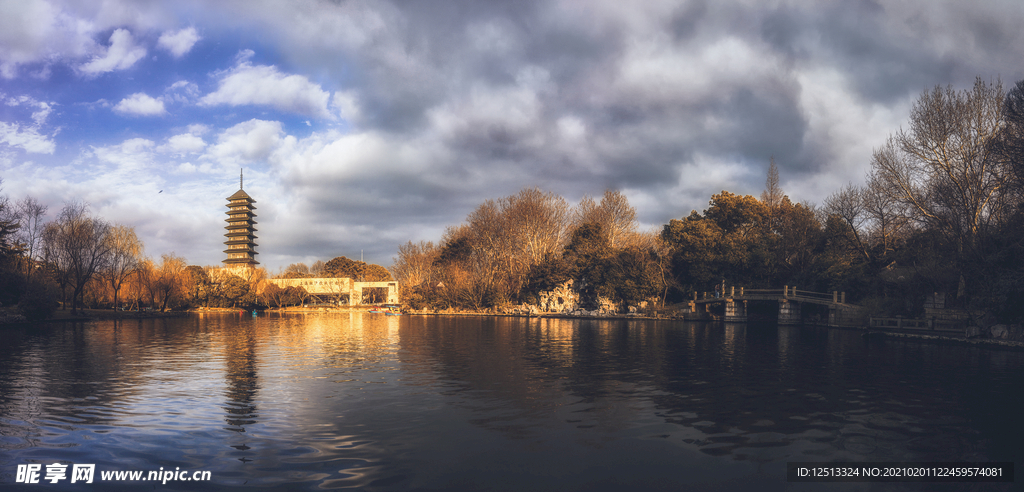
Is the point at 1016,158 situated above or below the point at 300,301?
above

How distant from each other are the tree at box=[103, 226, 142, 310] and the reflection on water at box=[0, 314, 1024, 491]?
50.7m

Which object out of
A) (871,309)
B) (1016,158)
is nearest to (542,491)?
(1016,158)

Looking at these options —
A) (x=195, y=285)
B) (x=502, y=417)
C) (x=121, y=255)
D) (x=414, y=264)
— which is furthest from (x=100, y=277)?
(x=502, y=417)

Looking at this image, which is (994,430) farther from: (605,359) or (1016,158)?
(1016,158)

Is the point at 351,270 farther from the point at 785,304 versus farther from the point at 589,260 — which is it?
the point at 785,304

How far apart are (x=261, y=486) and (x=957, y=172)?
4550cm

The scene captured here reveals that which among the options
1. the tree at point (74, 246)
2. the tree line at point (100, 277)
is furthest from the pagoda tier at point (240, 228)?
the tree at point (74, 246)

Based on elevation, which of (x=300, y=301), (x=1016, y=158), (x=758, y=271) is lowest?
(x=300, y=301)

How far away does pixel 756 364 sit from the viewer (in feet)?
69.8

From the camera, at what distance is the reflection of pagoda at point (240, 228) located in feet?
493

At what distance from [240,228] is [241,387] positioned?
506 ft

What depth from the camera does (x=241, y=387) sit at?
51.6 feet

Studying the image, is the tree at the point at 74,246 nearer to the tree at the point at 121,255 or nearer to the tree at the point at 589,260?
the tree at the point at 121,255

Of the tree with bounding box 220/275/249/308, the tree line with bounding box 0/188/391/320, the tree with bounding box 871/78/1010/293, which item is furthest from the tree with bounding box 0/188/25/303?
the tree with bounding box 871/78/1010/293
